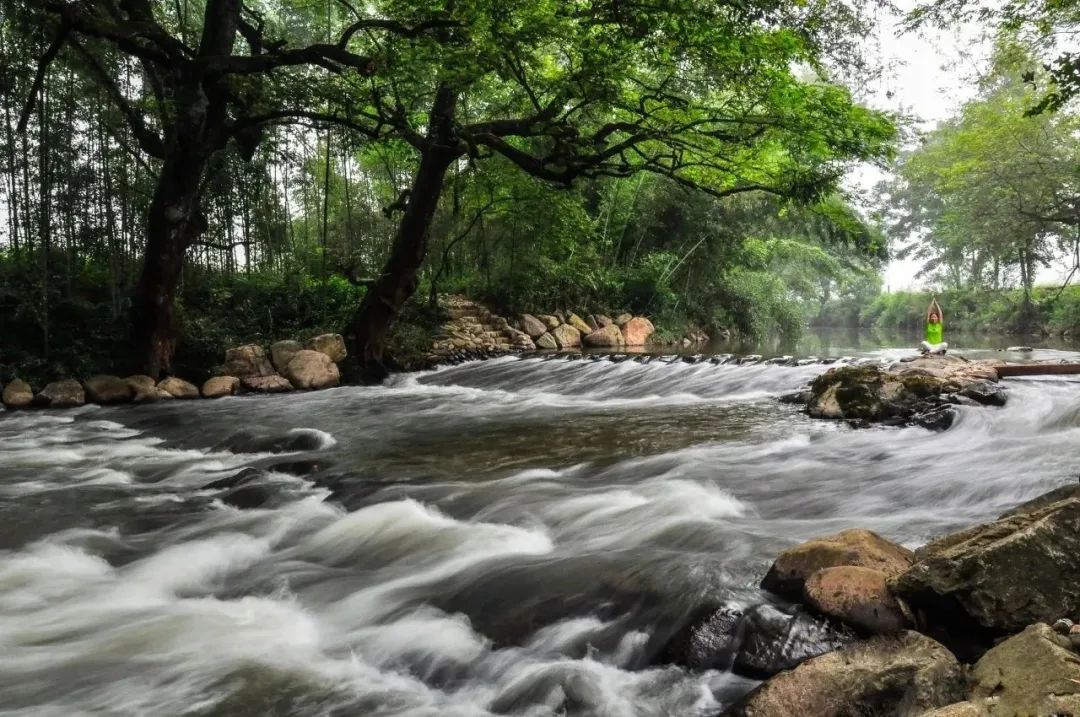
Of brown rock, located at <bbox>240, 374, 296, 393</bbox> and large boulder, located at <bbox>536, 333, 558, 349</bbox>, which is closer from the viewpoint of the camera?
brown rock, located at <bbox>240, 374, 296, 393</bbox>

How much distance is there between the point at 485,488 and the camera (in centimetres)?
521

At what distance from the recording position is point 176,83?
370 inches

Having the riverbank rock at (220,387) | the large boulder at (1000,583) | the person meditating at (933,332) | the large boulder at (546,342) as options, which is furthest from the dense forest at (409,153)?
the large boulder at (1000,583)

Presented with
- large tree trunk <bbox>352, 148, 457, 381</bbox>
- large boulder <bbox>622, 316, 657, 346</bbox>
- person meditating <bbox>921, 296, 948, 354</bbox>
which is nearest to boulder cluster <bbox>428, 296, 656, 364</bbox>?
large boulder <bbox>622, 316, 657, 346</bbox>

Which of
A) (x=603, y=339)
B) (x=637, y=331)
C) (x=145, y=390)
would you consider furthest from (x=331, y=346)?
(x=637, y=331)

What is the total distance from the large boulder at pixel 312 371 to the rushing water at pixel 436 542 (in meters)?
3.50

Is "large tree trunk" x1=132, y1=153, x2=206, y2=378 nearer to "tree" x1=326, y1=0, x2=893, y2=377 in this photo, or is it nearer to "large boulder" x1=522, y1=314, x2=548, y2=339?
"tree" x1=326, y1=0, x2=893, y2=377

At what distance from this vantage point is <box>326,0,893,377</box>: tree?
23.6 feet

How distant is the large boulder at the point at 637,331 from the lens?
19.0 meters

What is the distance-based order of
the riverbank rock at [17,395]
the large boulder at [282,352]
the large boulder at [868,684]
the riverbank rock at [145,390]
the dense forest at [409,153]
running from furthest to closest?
the large boulder at [282,352], the riverbank rock at [145,390], the riverbank rock at [17,395], the dense forest at [409,153], the large boulder at [868,684]

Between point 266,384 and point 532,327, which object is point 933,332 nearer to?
point 532,327

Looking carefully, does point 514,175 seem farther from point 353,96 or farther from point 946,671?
point 946,671

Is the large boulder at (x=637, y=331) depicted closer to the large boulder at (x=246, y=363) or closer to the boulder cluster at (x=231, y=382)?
the boulder cluster at (x=231, y=382)

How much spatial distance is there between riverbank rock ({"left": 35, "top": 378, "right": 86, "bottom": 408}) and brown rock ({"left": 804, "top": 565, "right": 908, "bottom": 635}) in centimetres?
1080
